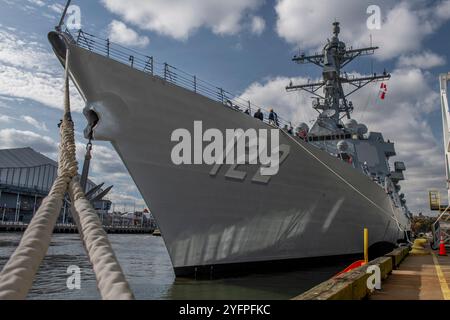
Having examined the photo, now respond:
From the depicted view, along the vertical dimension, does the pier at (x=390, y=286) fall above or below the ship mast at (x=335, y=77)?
below

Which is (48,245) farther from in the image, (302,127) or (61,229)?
(61,229)

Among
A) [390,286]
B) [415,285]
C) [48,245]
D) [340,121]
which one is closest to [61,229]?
[340,121]

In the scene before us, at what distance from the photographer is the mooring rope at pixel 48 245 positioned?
206cm

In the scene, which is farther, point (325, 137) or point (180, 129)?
point (325, 137)

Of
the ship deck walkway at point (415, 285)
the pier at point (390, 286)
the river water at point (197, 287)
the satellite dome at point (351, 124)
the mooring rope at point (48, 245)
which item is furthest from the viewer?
the satellite dome at point (351, 124)

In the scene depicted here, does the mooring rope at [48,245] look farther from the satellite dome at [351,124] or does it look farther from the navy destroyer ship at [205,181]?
the satellite dome at [351,124]

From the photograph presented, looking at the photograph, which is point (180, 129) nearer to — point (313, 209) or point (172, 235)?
point (172, 235)

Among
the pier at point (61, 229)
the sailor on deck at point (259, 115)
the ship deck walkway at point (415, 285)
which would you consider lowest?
the ship deck walkway at point (415, 285)

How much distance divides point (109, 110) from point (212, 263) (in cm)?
399

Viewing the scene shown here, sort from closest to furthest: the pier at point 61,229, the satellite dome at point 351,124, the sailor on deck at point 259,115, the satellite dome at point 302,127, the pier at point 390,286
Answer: the pier at point 390,286, the sailor on deck at point 259,115, the satellite dome at point 302,127, the satellite dome at point 351,124, the pier at point 61,229

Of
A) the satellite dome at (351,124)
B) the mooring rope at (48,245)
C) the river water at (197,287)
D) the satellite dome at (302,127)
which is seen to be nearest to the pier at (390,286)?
the river water at (197,287)
